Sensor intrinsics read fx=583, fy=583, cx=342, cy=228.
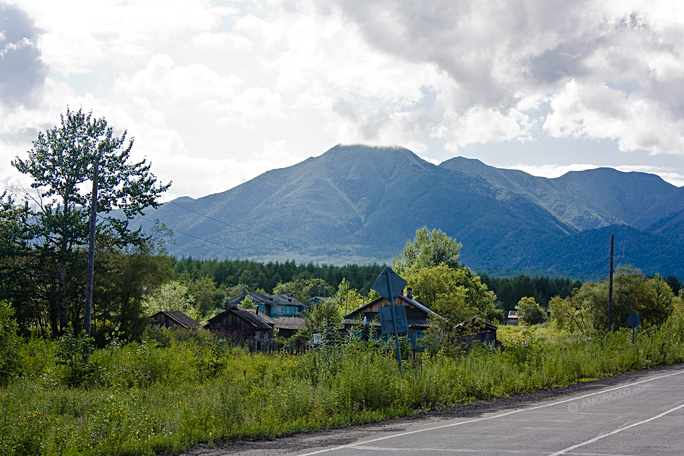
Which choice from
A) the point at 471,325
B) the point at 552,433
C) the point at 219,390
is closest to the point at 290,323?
the point at 471,325

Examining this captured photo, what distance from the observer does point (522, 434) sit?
10.6 m

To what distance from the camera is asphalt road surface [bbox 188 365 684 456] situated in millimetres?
9250

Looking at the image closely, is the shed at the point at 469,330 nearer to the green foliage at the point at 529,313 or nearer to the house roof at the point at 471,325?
the house roof at the point at 471,325

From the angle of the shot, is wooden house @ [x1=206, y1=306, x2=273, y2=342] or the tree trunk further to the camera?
wooden house @ [x1=206, y1=306, x2=273, y2=342]

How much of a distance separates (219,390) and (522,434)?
692 centimetres

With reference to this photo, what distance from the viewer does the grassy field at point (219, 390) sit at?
9.93 metres

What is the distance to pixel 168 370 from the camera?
19.1 metres

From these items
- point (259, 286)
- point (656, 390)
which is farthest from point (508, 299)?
point (656, 390)

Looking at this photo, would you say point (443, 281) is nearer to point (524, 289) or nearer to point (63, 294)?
point (63, 294)

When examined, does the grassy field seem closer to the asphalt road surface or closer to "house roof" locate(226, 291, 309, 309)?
the asphalt road surface

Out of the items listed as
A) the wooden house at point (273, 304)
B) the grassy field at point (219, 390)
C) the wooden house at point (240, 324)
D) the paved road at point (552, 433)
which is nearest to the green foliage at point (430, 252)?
the wooden house at point (273, 304)

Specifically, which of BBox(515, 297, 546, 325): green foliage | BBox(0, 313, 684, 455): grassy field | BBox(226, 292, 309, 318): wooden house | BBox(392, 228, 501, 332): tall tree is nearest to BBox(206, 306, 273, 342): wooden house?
BBox(392, 228, 501, 332): tall tree

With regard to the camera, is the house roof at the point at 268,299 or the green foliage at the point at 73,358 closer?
the green foliage at the point at 73,358

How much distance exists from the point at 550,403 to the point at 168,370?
11.8 metres
